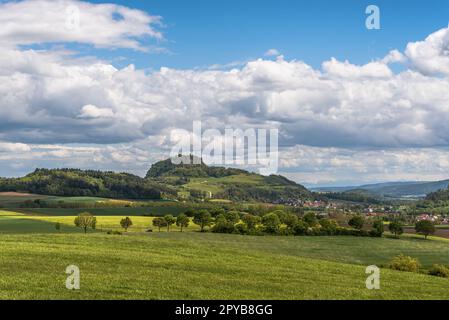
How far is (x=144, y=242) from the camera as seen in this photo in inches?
1943

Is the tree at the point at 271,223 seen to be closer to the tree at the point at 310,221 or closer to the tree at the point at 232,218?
the tree at the point at 310,221

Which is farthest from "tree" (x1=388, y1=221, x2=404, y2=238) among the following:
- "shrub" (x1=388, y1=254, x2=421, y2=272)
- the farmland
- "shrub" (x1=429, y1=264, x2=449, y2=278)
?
the farmland

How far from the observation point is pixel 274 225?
382 ft

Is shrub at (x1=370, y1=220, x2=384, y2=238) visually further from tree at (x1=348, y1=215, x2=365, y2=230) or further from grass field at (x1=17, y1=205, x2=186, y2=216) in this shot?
grass field at (x1=17, y1=205, x2=186, y2=216)

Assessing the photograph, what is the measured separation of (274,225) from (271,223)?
3.83ft

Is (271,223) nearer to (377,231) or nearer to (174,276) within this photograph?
(377,231)

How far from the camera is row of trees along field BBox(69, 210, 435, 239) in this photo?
374 ft

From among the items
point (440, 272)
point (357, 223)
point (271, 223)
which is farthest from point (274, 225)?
point (440, 272)

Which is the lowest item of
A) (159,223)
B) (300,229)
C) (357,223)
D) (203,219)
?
(300,229)

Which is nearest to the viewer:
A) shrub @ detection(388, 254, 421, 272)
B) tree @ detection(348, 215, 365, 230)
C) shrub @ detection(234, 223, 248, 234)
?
shrub @ detection(388, 254, 421, 272)

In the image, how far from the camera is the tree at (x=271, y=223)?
11512 centimetres

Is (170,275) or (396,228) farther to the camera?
(396,228)
